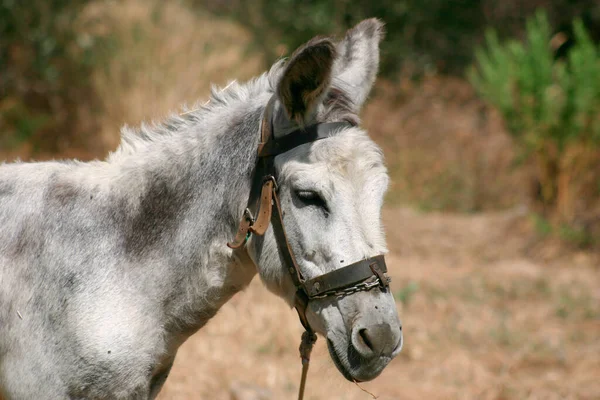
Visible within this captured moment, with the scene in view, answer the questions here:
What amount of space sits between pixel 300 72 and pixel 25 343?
4.96 feet

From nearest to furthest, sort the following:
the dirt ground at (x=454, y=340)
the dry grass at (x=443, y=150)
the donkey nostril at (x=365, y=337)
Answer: the donkey nostril at (x=365, y=337), the dirt ground at (x=454, y=340), the dry grass at (x=443, y=150)

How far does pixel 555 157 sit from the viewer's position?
9602mm

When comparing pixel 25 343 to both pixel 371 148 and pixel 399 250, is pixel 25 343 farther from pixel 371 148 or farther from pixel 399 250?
pixel 399 250

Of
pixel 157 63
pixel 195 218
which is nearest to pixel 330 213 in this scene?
pixel 195 218

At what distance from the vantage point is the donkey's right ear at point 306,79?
2551mm

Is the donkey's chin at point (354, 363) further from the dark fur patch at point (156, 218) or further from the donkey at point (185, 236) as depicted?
the dark fur patch at point (156, 218)

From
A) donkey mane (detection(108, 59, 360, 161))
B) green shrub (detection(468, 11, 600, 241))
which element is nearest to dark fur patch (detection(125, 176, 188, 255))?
donkey mane (detection(108, 59, 360, 161))

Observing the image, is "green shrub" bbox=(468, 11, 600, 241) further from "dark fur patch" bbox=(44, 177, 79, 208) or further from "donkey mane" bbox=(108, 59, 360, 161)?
"dark fur patch" bbox=(44, 177, 79, 208)

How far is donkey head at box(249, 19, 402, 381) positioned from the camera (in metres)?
2.53

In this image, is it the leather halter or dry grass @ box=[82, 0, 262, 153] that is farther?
dry grass @ box=[82, 0, 262, 153]

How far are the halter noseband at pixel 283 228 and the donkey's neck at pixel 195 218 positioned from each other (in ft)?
0.28

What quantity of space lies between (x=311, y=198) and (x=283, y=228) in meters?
0.16

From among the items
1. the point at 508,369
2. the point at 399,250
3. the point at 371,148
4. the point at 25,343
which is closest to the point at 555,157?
the point at 399,250

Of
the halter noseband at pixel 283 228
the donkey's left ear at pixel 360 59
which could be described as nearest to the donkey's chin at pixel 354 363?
the halter noseband at pixel 283 228
